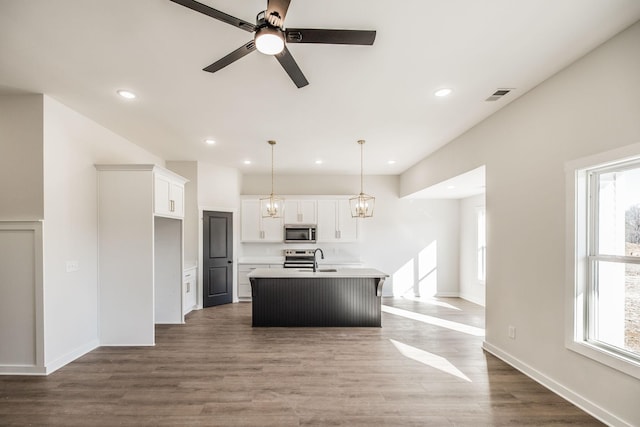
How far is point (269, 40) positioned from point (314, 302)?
12.8 feet

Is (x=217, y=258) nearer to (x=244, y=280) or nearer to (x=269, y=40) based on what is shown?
(x=244, y=280)

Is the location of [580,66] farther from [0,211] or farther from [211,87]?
[0,211]

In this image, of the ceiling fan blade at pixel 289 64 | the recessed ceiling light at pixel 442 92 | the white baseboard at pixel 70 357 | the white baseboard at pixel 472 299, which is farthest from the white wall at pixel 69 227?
Answer: the white baseboard at pixel 472 299

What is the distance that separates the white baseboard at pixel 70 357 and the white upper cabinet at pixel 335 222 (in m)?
4.37

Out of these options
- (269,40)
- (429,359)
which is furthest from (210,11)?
(429,359)

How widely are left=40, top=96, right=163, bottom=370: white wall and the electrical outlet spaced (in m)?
0.03

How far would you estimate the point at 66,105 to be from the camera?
343 cm

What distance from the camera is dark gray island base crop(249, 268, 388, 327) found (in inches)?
189

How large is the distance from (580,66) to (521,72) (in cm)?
40

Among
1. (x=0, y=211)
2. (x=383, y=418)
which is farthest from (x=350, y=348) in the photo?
(x=0, y=211)

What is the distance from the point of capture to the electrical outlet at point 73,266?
11.5 ft

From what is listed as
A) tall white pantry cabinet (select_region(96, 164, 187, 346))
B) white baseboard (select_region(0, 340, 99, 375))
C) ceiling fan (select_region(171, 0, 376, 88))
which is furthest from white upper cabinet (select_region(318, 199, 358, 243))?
ceiling fan (select_region(171, 0, 376, 88))

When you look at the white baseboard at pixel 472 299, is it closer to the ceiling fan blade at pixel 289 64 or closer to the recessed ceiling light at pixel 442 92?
the recessed ceiling light at pixel 442 92

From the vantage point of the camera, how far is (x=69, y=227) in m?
3.53
